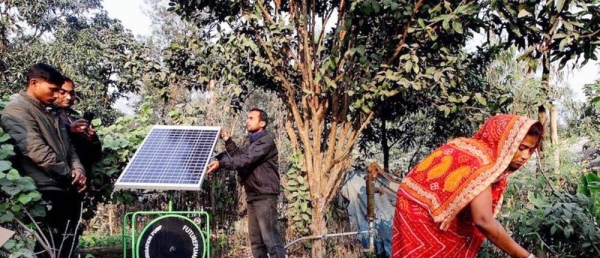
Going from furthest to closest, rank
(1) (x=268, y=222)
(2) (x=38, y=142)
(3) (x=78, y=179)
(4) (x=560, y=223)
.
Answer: (1) (x=268, y=222) < (4) (x=560, y=223) < (3) (x=78, y=179) < (2) (x=38, y=142)

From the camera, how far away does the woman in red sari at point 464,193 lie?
5.63ft

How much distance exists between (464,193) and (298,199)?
3.82 m

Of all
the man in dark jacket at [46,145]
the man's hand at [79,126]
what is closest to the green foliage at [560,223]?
the man in dark jacket at [46,145]

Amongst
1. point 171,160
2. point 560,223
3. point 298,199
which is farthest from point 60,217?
point 560,223

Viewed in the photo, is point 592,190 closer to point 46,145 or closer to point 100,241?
point 46,145

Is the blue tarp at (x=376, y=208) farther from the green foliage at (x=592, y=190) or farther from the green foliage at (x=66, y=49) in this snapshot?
the green foliage at (x=66, y=49)

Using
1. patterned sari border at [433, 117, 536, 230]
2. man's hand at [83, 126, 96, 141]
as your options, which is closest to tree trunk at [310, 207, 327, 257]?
man's hand at [83, 126, 96, 141]

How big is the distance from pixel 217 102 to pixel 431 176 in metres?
4.34

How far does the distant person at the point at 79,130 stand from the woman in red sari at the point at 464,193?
2120 mm

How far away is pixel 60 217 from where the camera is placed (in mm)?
3109

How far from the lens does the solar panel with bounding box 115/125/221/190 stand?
9.51ft

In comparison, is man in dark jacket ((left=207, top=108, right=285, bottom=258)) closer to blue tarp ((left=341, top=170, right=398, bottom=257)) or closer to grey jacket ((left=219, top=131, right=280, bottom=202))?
grey jacket ((left=219, top=131, right=280, bottom=202))

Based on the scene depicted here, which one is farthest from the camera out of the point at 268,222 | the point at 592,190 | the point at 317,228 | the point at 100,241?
the point at 100,241

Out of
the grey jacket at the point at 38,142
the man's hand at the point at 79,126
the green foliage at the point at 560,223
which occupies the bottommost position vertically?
the green foliage at the point at 560,223
